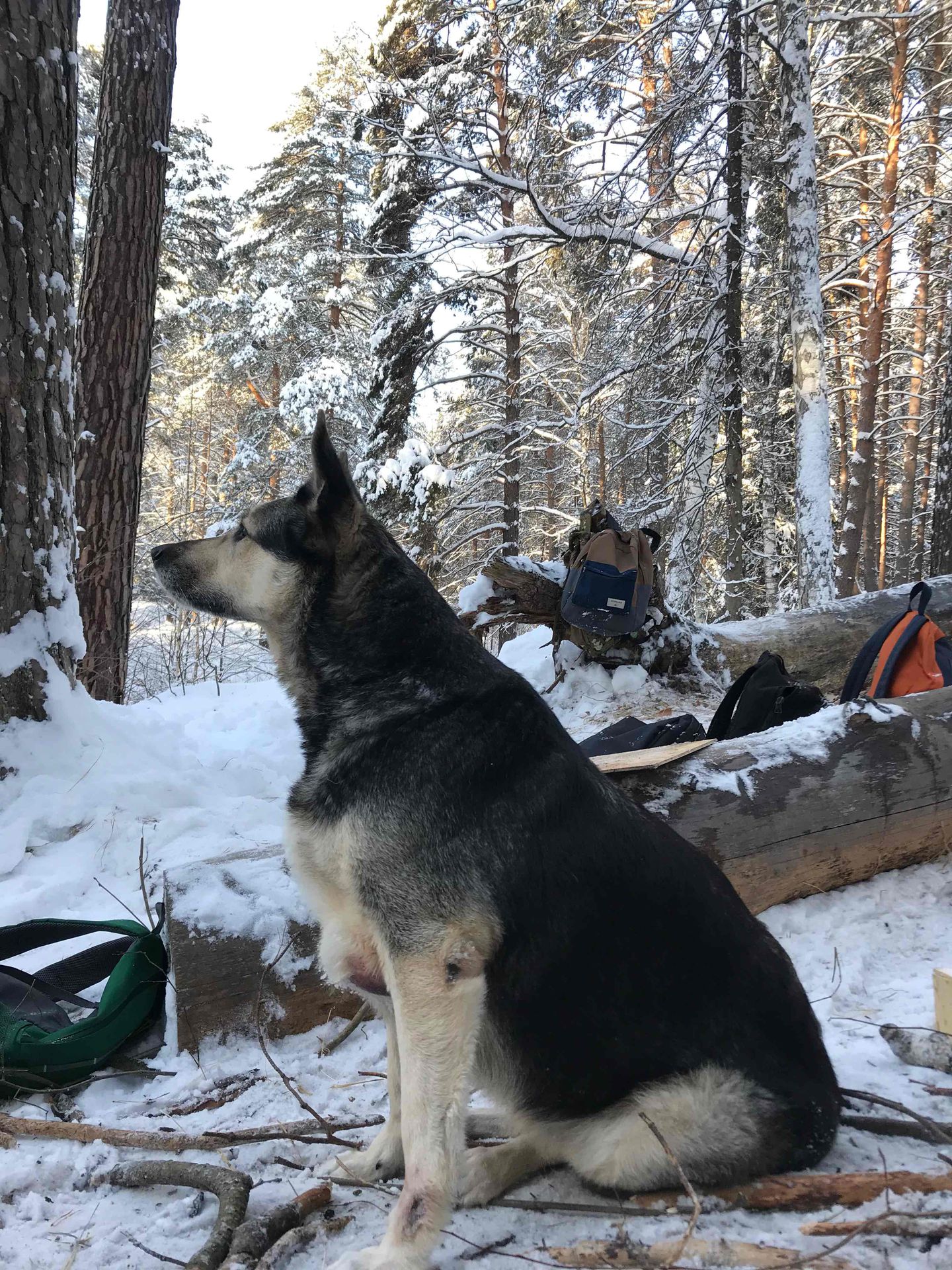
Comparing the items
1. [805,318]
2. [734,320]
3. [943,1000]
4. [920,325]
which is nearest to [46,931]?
[943,1000]

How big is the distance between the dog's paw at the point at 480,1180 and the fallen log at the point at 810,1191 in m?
0.39

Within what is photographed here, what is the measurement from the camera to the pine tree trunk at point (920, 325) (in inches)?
585

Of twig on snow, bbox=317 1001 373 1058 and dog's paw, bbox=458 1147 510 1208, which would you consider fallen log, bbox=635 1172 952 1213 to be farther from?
twig on snow, bbox=317 1001 373 1058

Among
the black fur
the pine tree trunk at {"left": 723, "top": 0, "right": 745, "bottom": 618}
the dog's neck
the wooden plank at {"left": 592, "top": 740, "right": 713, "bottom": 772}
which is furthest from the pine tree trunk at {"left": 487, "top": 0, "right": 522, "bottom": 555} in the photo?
the black fur

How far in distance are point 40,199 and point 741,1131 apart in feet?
16.9

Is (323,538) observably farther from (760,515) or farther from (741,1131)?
(760,515)

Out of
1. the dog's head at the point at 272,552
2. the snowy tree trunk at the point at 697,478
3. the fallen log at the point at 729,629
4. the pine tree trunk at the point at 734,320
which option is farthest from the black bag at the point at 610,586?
the pine tree trunk at the point at 734,320

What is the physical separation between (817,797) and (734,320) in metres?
10.2

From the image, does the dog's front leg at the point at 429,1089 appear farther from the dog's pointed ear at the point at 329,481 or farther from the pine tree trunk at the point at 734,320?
the pine tree trunk at the point at 734,320

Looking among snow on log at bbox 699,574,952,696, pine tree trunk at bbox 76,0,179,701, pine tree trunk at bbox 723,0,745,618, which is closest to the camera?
pine tree trunk at bbox 76,0,179,701

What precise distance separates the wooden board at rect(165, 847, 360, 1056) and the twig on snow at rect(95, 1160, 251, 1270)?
65 centimetres

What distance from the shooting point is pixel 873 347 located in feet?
57.9

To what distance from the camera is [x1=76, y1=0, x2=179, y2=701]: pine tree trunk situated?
6.05m

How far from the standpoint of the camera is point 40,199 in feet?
13.4
